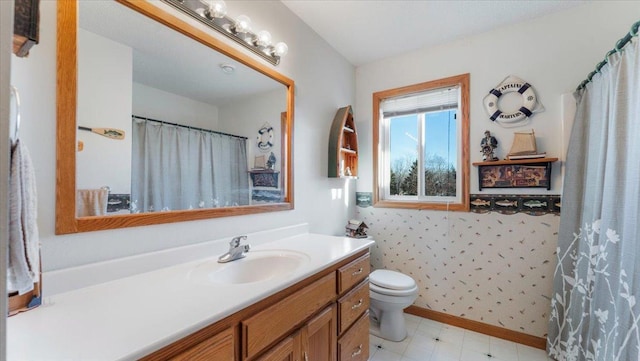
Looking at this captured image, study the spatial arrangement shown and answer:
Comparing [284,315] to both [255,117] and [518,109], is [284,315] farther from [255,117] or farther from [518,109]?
[518,109]

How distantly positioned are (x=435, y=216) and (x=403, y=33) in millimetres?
1586

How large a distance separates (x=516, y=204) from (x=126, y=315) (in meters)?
2.44

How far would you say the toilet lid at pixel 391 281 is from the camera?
199 cm

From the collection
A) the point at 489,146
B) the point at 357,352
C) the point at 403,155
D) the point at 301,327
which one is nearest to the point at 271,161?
the point at 301,327

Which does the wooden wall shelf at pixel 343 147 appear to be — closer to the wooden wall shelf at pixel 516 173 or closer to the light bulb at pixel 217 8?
the wooden wall shelf at pixel 516 173

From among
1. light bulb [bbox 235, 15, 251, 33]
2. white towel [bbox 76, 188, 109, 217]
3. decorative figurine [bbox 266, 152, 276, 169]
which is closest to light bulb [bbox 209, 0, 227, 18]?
light bulb [bbox 235, 15, 251, 33]

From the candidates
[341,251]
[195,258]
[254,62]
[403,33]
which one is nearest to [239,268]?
[195,258]

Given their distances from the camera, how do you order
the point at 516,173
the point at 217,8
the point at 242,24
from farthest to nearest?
the point at 516,173 → the point at 242,24 → the point at 217,8

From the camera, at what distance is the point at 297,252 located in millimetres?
1447

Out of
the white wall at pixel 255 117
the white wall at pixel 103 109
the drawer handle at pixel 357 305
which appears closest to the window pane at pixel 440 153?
the drawer handle at pixel 357 305

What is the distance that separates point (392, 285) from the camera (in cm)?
200

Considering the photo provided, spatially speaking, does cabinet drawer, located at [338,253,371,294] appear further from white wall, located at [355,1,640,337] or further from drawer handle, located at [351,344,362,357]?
white wall, located at [355,1,640,337]

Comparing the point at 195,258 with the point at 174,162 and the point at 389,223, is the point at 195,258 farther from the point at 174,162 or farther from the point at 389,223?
the point at 389,223

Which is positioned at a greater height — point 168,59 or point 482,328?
point 168,59
